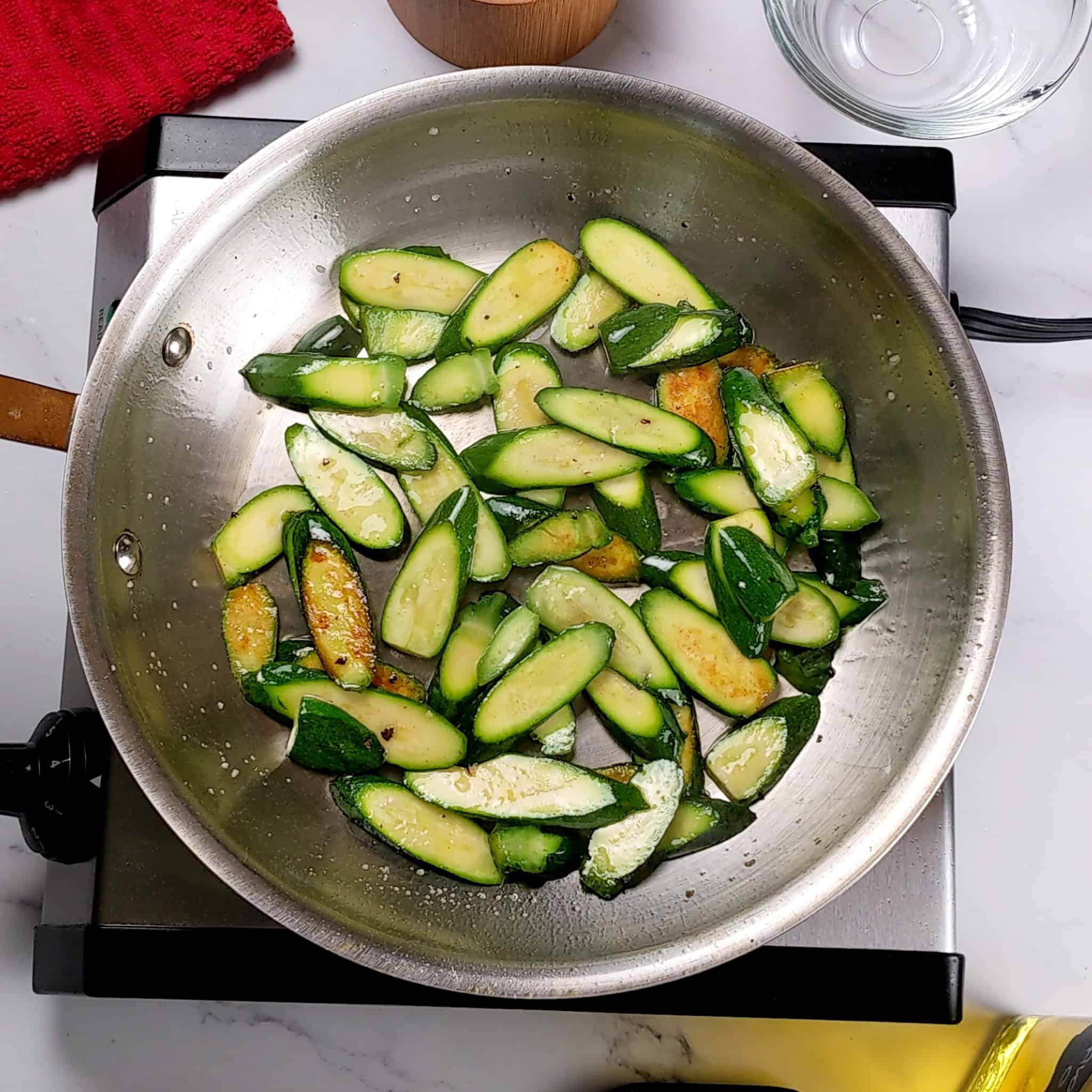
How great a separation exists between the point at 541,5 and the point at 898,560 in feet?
1.66

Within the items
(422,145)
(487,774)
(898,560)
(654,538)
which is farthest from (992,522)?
(422,145)

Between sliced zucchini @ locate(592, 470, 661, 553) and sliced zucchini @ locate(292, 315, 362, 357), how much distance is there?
8.0 inches

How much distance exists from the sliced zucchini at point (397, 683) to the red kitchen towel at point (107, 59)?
53cm

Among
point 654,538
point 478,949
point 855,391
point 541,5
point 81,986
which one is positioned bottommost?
point 81,986

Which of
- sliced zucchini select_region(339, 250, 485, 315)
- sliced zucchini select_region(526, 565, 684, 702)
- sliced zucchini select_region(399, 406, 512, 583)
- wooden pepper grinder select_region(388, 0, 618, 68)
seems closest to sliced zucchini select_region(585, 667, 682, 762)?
sliced zucchini select_region(526, 565, 684, 702)

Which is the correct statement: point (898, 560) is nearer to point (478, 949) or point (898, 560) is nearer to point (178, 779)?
point (478, 949)

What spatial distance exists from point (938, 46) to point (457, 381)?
56 cm

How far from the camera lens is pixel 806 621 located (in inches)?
34.5

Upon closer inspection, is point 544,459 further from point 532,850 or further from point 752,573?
point 532,850

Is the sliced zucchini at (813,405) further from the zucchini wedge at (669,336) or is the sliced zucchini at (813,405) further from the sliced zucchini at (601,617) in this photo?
the sliced zucchini at (601,617)

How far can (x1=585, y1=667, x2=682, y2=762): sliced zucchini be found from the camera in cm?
85

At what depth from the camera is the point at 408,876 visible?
0.86 m

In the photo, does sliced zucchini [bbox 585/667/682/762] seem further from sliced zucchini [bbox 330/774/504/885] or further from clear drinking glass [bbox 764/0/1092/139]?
clear drinking glass [bbox 764/0/1092/139]

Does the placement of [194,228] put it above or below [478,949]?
above
